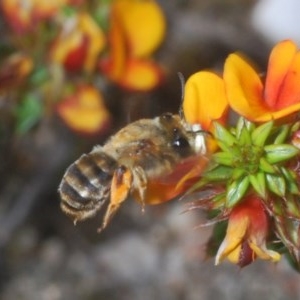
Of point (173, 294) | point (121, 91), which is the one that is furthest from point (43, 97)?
point (173, 294)

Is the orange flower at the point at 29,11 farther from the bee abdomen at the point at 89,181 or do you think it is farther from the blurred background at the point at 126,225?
the bee abdomen at the point at 89,181

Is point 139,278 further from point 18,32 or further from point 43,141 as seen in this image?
point 18,32

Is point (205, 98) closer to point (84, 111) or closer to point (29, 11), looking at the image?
point (84, 111)

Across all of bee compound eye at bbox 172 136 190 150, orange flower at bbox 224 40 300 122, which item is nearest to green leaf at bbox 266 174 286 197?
orange flower at bbox 224 40 300 122

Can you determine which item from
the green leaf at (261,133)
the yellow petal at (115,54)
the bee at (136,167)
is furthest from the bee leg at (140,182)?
the yellow petal at (115,54)

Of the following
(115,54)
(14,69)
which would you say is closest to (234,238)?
(115,54)
